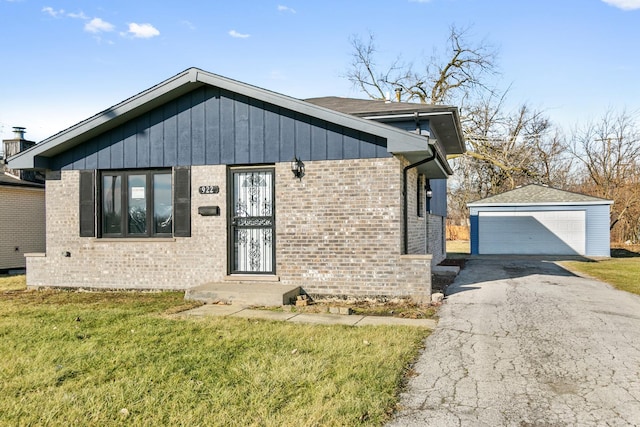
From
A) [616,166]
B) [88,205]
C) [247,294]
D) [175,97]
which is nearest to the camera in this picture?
[247,294]

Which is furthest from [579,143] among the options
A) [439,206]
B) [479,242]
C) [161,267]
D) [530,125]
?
[161,267]

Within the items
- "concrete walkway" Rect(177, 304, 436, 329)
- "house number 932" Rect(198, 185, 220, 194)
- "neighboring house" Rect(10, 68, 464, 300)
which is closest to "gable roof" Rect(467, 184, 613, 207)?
"neighboring house" Rect(10, 68, 464, 300)

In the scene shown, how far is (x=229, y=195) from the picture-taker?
9.68 m

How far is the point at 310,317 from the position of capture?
7211 millimetres

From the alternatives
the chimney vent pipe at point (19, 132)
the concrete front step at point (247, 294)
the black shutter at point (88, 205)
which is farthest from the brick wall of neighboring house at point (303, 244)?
the chimney vent pipe at point (19, 132)

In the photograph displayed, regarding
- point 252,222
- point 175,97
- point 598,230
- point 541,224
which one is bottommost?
point 598,230

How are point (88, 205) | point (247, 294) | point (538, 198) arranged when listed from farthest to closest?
point (538, 198) < point (88, 205) < point (247, 294)

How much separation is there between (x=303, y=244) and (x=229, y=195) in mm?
1852

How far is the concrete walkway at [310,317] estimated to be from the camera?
22.4 feet

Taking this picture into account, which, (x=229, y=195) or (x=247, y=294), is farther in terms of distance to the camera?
(x=229, y=195)

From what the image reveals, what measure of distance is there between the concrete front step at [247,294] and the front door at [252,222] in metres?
0.59

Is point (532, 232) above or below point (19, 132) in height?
below

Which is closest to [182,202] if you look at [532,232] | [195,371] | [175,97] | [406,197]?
[175,97]

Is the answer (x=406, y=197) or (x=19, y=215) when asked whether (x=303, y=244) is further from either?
(x=19, y=215)
